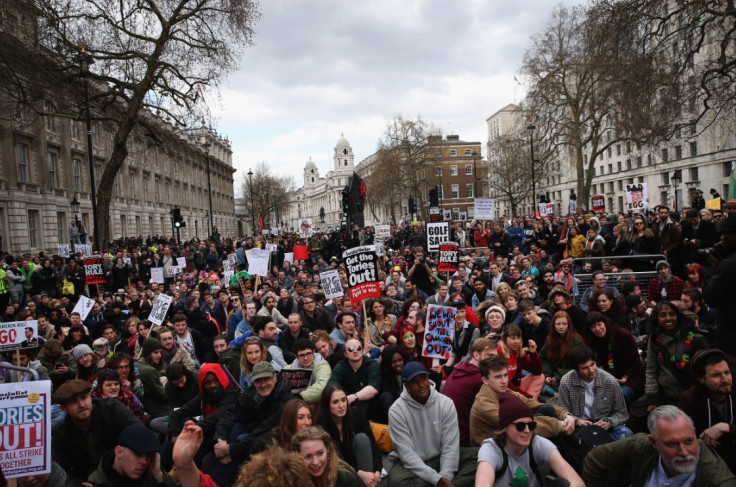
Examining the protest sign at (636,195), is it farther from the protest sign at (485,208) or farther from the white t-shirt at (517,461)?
the white t-shirt at (517,461)

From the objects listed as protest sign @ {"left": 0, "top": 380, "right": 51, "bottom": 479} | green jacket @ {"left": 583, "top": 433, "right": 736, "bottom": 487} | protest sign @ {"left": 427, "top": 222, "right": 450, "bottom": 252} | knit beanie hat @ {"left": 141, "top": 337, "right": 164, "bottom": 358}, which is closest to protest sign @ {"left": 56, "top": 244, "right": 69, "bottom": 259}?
protest sign @ {"left": 427, "top": 222, "right": 450, "bottom": 252}

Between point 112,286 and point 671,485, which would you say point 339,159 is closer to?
point 112,286

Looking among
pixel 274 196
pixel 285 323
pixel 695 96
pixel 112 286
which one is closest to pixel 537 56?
pixel 695 96

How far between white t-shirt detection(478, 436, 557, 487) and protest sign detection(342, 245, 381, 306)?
566 centimetres

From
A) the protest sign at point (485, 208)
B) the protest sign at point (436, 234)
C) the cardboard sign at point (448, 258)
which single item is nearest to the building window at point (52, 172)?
the protest sign at point (485, 208)

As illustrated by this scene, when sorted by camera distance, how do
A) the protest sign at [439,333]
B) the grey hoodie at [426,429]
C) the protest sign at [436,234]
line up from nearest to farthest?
the grey hoodie at [426,429]
the protest sign at [439,333]
the protest sign at [436,234]

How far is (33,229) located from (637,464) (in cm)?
3431

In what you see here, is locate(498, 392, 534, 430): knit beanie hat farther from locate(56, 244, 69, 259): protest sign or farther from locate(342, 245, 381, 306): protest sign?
locate(56, 244, 69, 259): protest sign

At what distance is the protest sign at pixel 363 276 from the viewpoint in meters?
9.57

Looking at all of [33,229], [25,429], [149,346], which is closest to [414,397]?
[25,429]

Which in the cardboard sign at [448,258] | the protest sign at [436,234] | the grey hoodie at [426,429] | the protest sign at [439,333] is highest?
the protest sign at [436,234]

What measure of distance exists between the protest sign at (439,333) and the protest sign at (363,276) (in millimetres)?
2344

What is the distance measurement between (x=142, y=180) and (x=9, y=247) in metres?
21.8

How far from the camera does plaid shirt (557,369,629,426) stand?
5254 millimetres
